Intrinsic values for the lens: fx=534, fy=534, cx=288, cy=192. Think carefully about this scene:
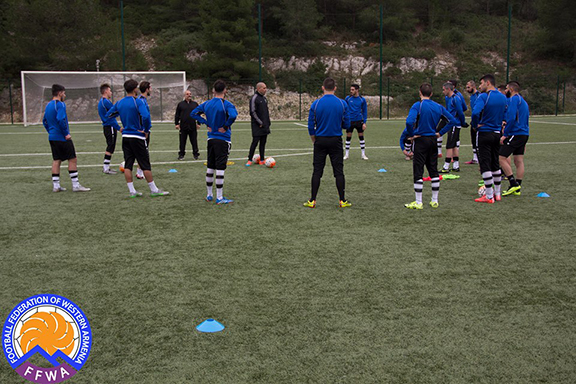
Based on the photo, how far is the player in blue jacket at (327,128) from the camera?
848cm

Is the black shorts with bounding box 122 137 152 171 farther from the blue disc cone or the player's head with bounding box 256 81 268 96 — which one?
the blue disc cone

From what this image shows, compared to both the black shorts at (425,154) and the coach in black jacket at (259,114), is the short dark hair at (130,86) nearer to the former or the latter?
the coach in black jacket at (259,114)

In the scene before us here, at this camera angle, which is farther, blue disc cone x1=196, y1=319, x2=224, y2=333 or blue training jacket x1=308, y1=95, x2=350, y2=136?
blue training jacket x1=308, y1=95, x2=350, y2=136

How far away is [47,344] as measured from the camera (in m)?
3.65

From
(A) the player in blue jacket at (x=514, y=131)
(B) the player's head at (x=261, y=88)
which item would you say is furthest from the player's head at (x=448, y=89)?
(B) the player's head at (x=261, y=88)

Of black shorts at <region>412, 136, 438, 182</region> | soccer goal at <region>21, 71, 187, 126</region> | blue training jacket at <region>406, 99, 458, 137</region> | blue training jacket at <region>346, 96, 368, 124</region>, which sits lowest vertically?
black shorts at <region>412, 136, 438, 182</region>

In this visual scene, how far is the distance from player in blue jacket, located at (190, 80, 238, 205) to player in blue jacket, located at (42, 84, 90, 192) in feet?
8.74

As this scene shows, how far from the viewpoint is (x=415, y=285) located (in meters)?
5.16

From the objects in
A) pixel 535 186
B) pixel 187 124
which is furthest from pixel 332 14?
pixel 535 186

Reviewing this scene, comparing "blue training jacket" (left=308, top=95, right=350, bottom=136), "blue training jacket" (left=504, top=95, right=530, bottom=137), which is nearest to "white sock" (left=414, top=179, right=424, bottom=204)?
"blue training jacket" (left=308, top=95, right=350, bottom=136)

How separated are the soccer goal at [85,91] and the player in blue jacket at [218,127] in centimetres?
2412

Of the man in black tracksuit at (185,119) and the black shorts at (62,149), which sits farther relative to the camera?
the man in black tracksuit at (185,119)

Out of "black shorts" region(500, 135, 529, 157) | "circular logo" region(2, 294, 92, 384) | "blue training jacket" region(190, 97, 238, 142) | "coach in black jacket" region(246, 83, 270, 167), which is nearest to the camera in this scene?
"circular logo" region(2, 294, 92, 384)

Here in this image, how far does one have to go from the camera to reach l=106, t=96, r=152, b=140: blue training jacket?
938cm
